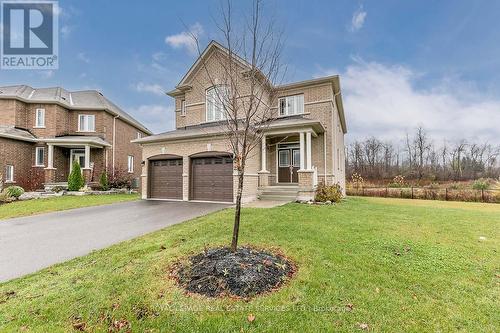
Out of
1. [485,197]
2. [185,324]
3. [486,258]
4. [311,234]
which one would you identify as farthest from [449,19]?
[185,324]

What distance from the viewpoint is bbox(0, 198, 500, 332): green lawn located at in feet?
9.25

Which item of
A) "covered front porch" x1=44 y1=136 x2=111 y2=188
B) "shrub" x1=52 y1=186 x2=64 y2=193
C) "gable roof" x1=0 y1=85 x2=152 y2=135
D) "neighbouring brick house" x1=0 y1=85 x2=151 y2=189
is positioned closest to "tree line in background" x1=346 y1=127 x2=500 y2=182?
"neighbouring brick house" x1=0 y1=85 x2=151 y2=189

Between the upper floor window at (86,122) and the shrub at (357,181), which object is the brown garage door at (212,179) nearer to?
the upper floor window at (86,122)

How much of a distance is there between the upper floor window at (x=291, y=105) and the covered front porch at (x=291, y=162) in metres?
2.04

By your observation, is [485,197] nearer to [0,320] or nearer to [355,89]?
[355,89]

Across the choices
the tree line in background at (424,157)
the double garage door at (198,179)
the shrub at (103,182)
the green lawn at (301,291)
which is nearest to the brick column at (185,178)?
the double garage door at (198,179)

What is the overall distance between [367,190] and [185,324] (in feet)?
76.3

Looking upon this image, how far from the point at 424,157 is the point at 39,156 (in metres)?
54.8

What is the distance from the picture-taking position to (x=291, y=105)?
53.1 ft

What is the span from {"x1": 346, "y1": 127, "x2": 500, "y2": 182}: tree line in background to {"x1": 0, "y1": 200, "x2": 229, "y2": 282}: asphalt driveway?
41245mm

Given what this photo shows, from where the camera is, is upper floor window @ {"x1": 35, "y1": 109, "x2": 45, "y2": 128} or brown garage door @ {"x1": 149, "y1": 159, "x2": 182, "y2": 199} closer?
brown garage door @ {"x1": 149, "y1": 159, "x2": 182, "y2": 199}

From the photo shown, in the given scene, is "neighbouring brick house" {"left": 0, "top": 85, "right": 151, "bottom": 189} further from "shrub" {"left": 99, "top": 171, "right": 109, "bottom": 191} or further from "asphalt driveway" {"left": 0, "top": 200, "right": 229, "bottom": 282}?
"asphalt driveway" {"left": 0, "top": 200, "right": 229, "bottom": 282}

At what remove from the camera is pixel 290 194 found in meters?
13.2

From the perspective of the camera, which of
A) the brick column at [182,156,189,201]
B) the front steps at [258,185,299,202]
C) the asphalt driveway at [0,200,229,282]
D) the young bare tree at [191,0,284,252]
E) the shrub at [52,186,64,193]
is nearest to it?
the young bare tree at [191,0,284,252]
